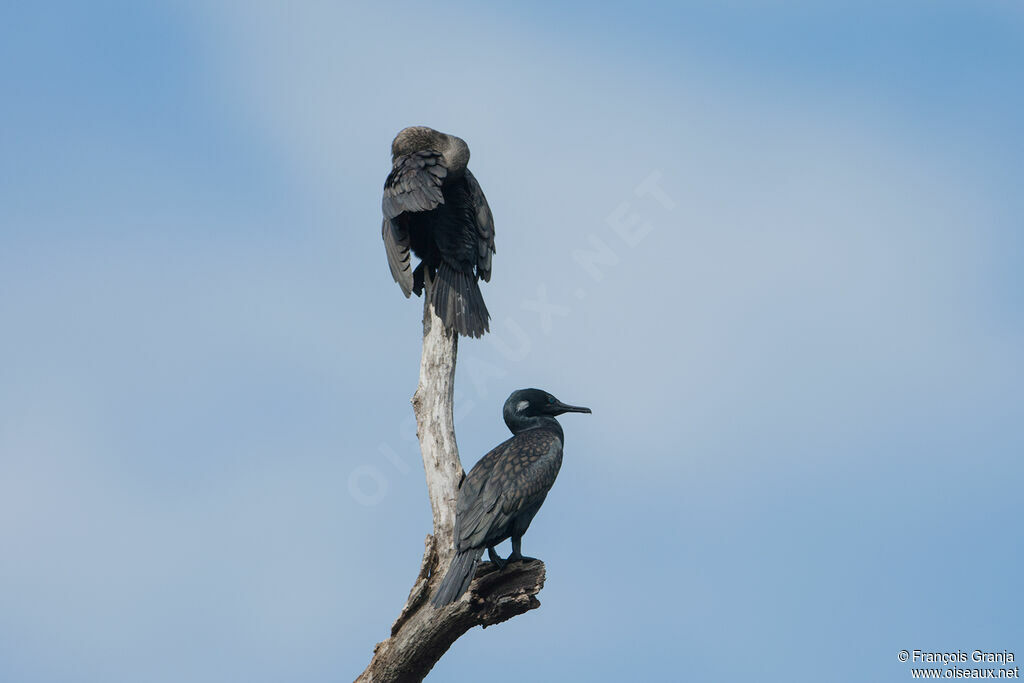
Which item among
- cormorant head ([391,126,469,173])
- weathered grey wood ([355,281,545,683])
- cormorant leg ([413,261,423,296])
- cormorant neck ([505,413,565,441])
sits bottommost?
weathered grey wood ([355,281,545,683])

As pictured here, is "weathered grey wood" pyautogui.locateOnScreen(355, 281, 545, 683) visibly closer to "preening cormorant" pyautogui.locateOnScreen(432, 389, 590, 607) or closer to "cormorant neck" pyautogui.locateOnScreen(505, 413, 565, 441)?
"preening cormorant" pyautogui.locateOnScreen(432, 389, 590, 607)

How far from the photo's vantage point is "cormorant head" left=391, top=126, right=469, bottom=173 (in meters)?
7.05

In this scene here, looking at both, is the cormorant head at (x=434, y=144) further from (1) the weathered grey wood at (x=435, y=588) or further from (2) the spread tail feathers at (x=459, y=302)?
(1) the weathered grey wood at (x=435, y=588)

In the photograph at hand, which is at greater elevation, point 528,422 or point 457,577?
point 528,422

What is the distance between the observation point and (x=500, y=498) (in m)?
5.77

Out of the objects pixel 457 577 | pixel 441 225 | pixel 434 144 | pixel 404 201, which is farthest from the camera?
pixel 434 144

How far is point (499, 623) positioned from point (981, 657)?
10.6 feet

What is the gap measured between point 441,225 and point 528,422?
146 cm

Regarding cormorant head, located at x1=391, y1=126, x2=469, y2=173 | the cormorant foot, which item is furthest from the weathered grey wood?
cormorant head, located at x1=391, y1=126, x2=469, y2=173

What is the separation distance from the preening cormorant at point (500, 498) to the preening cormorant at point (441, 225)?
912 millimetres

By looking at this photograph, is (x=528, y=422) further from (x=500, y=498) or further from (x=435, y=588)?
(x=435, y=588)

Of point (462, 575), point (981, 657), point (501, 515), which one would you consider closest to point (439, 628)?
point (462, 575)

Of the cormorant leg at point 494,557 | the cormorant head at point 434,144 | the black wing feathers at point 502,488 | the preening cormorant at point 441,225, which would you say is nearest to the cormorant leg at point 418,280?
the preening cormorant at point 441,225

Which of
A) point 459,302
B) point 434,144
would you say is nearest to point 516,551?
point 459,302
